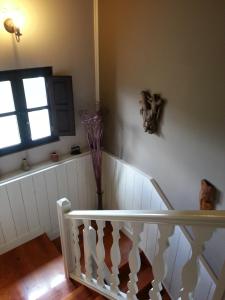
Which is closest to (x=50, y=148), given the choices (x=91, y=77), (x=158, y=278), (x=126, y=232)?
(x=91, y=77)

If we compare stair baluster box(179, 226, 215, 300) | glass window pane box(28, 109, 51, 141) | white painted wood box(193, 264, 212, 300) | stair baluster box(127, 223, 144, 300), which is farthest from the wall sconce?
white painted wood box(193, 264, 212, 300)

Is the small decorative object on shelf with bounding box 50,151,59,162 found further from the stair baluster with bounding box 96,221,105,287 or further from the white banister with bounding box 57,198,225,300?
the stair baluster with bounding box 96,221,105,287

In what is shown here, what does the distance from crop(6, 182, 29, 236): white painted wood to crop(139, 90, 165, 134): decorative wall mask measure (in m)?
1.59

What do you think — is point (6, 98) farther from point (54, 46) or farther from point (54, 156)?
point (54, 156)

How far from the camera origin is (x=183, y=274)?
3.54 feet

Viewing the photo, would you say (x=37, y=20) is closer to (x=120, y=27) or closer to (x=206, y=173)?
(x=120, y=27)

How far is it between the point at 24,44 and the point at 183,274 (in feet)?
8.06

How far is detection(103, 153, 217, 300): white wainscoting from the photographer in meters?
2.40

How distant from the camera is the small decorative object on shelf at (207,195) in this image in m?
2.14

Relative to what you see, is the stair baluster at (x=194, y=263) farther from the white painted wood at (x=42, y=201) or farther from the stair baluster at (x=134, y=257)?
the white painted wood at (x=42, y=201)

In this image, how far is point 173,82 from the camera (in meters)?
2.25

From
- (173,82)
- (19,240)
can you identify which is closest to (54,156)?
(19,240)

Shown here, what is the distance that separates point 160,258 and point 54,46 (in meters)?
2.41

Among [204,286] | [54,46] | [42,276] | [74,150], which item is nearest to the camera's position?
[204,286]
